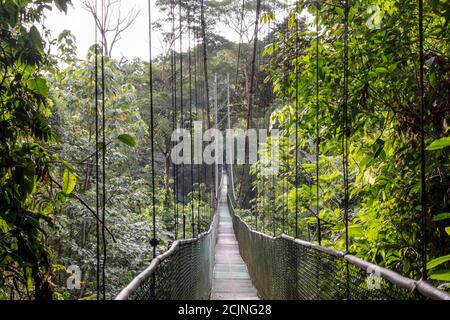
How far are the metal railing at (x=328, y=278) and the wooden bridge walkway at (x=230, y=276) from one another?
1.12 metres

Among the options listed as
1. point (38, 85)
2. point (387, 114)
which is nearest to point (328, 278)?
point (387, 114)

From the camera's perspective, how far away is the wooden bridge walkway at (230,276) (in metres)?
4.99

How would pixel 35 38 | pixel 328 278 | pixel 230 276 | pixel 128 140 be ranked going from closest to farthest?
pixel 128 140 < pixel 35 38 < pixel 328 278 < pixel 230 276

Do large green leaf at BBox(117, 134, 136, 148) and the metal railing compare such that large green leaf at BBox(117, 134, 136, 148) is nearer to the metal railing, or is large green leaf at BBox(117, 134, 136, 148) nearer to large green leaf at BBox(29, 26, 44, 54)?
large green leaf at BBox(29, 26, 44, 54)

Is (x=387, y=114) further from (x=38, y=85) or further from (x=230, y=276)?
(x=230, y=276)

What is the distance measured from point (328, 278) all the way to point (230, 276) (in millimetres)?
4610

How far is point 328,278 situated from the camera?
6.53 feet

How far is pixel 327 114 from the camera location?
2469mm

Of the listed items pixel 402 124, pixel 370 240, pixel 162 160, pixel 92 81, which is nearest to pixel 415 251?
pixel 370 240

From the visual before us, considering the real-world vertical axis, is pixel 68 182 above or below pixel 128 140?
below

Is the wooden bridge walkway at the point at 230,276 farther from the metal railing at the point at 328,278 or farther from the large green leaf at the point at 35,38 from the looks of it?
the large green leaf at the point at 35,38

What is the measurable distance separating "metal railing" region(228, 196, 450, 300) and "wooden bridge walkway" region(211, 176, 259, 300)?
44.0 inches

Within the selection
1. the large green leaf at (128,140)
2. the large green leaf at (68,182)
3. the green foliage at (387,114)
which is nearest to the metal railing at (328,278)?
the green foliage at (387,114)
